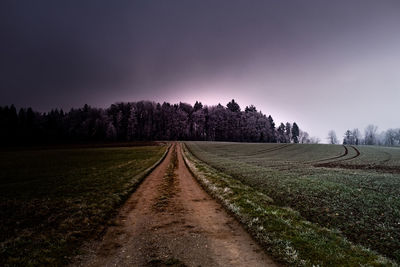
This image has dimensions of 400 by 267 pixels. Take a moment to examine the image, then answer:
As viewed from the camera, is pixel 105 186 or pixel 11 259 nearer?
pixel 11 259

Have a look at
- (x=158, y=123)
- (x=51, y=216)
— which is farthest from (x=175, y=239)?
(x=158, y=123)

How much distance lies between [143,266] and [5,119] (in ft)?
475

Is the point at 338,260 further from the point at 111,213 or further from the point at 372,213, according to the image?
the point at 111,213

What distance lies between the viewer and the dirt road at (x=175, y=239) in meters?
7.82

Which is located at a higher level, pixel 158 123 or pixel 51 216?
pixel 158 123

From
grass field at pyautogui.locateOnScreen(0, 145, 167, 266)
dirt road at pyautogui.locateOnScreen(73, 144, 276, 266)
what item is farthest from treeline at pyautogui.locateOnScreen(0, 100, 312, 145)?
dirt road at pyautogui.locateOnScreen(73, 144, 276, 266)

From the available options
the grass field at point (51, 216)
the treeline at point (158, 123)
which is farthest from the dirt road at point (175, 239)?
the treeline at point (158, 123)

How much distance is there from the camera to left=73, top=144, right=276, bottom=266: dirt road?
782cm

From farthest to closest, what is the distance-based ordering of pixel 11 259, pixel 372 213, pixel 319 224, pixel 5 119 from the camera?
1. pixel 5 119
2. pixel 372 213
3. pixel 319 224
4. pixel 11 259

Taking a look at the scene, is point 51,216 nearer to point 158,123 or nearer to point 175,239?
point 175,239

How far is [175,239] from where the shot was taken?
9562mm

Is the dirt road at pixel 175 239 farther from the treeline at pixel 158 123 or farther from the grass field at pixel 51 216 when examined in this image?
the treeline at pixel 158 123

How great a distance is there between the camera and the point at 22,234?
33.3 ft

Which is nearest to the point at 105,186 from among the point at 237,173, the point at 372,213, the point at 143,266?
the point at 143,266
